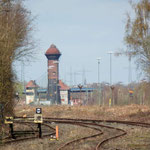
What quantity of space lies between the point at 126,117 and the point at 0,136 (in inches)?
742

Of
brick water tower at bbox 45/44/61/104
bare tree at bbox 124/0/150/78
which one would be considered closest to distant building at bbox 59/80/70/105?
brick water tower at bbox 45/44/61/104

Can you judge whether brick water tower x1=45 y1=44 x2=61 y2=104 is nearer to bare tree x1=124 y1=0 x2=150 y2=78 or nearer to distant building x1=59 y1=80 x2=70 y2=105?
distant building x1=59 y1=80 x2=70 y2=105

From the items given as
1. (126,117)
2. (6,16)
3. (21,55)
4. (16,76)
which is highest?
(6,16)

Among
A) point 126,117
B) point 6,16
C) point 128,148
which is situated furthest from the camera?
point 126,117

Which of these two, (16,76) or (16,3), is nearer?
(16,76)

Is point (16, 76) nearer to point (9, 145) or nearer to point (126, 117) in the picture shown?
point (9, 145)

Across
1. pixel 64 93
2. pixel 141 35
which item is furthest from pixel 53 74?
pixel 141 35

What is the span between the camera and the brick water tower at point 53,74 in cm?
12938

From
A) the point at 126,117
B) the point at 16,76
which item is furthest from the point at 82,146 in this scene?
the point at 126,117

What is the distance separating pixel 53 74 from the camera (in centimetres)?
13625

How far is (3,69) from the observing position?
619 inches

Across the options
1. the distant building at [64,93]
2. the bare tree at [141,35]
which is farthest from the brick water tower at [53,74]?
the bare tree at [141,35]

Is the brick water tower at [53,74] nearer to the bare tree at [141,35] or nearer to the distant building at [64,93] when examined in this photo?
the distant building at [64,93]

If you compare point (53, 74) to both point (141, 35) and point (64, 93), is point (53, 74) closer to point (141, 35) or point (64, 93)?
point (64, 93)
